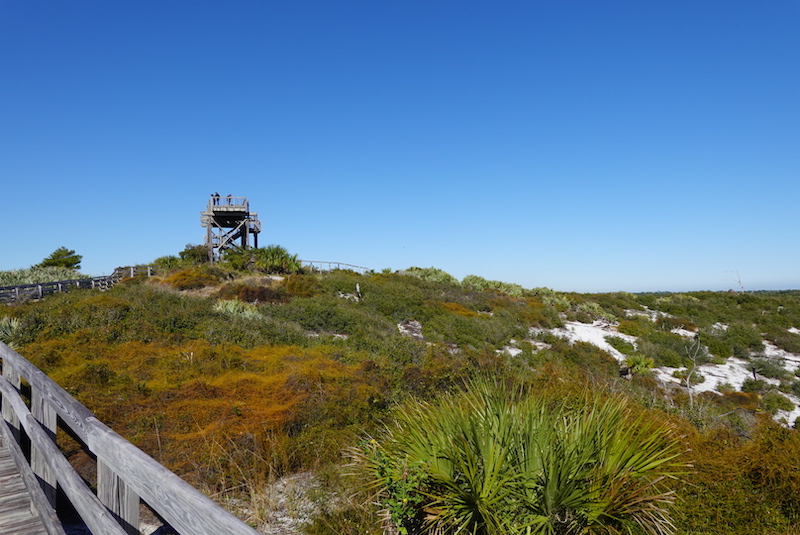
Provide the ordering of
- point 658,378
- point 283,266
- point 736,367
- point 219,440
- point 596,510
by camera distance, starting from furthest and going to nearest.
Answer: point 283,266
point 736,367
point 658,378
point 219,440
point 596,510

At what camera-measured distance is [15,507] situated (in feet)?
12.4

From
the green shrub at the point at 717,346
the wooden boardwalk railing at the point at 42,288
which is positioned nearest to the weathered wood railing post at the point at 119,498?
the wooden boardwalk railing at the point at 42,288

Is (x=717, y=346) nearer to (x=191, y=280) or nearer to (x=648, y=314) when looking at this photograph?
(x=648, y=314)

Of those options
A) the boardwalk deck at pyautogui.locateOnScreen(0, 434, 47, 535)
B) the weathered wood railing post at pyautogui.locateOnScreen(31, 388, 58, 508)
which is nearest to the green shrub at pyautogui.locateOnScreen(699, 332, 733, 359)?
the weathered wood railing post at pyautogui.locateOnScreen(31, 388, 58, 508)

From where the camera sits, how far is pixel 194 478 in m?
5.56

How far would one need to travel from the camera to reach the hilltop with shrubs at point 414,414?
361cm

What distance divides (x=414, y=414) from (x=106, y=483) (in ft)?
9.17

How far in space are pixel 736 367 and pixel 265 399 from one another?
68.1ft

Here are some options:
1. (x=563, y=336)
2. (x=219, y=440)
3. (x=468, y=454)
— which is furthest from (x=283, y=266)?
(x=468, y=454)

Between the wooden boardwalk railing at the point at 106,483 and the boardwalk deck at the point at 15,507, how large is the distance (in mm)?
136

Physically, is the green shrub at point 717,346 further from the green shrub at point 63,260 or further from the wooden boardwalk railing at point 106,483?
the green shrub at point 63,260

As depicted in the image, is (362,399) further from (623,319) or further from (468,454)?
(623,319)

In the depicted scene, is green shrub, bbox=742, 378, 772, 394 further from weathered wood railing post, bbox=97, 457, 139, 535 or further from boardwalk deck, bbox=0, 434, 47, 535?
boardwalk deck, bbox=0, 434, 47, 535

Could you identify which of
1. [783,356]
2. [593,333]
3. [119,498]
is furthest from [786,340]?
[119,498]
